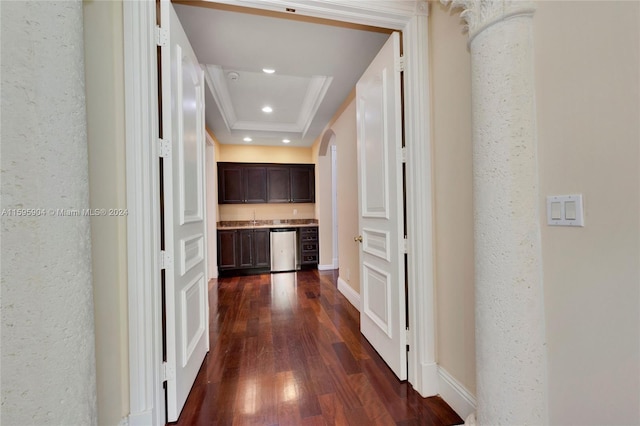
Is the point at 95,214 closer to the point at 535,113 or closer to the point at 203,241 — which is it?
the point at 203,241

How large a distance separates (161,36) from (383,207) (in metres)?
1.73

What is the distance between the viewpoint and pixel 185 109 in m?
1.66

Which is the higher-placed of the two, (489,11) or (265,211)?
(489,11)

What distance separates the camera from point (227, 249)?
475 cm

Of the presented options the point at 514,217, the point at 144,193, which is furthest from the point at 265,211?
the point at 514,217

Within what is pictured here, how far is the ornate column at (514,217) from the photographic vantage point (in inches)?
37.7

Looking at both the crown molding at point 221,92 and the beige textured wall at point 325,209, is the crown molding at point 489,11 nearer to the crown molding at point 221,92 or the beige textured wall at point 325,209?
the crown molding at point 221,92

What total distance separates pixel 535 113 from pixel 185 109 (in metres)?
1.89

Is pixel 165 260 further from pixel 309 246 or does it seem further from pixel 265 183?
pixel 265 183

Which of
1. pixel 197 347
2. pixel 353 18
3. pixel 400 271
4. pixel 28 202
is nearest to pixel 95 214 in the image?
pixel 28 202

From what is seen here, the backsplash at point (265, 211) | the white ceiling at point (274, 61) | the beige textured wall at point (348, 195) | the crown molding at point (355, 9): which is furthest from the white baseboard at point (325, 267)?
the crown molding at point (355, 9)

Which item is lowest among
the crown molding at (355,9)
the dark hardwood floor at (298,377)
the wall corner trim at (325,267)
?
the dark hardwood floor at (298,377)

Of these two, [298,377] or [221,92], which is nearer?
[298,377]

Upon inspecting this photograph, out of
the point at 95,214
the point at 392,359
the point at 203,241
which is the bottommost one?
the point at 392,359
